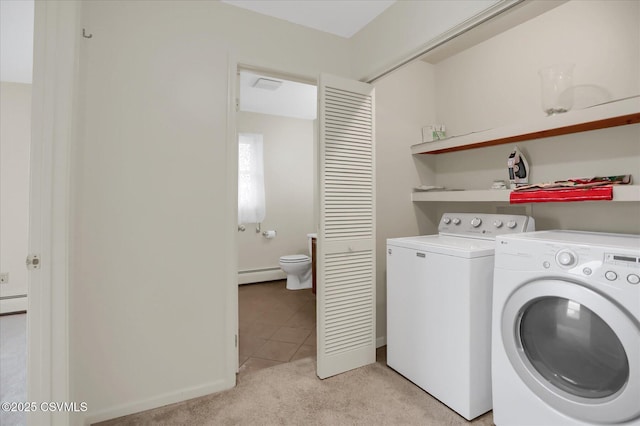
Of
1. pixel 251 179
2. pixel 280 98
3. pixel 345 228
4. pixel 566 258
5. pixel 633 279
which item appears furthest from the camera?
pixel 251 179

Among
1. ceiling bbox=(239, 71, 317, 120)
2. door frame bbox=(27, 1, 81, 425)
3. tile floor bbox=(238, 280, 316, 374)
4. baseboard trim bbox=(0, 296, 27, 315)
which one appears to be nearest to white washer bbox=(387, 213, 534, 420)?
tile floor bbox=(238, 280, 316, 374)

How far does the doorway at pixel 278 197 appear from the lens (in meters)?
3.52

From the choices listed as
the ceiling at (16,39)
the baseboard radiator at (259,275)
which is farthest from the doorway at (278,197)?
the ceiling at (16,39)

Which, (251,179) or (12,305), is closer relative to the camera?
Result: (12,305)

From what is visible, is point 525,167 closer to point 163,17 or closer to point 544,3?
point 544,3

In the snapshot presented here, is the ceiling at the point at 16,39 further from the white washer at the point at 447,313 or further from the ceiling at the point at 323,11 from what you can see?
the white washer at the point at 447,313

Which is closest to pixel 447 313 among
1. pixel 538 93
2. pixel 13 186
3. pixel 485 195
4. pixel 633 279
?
pixel 633 279

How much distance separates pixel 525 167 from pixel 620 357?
4.46 feet

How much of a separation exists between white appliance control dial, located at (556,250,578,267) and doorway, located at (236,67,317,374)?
7.41ft

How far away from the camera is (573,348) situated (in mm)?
1256

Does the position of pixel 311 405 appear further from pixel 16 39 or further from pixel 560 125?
pixel 16 39

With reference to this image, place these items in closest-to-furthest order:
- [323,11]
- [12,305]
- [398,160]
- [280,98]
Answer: [323,11], [398,160], [12,305], [280,98]

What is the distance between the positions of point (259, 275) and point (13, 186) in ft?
9.13

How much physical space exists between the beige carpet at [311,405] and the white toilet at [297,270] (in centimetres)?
200
